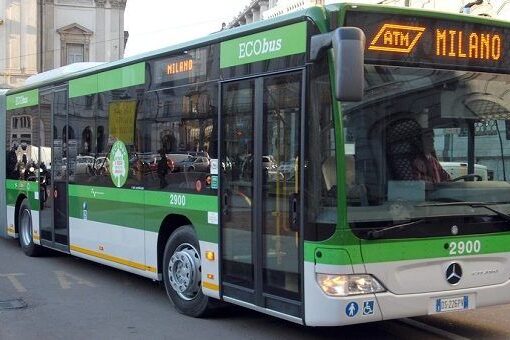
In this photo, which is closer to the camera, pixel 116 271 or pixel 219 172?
pixel 219 172

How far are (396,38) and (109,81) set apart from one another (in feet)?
14.7

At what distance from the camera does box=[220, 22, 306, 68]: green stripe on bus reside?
5508mm

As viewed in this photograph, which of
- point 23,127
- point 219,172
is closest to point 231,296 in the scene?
point 219,172

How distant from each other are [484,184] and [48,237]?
280 inches

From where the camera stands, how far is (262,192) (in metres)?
5.91

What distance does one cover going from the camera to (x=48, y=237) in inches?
417

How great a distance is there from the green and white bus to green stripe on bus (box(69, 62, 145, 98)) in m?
0.96

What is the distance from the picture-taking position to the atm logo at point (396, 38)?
17.4ft

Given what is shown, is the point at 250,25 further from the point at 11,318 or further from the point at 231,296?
the point at 11,318

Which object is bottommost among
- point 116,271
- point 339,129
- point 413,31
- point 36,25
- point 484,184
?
point 116,271

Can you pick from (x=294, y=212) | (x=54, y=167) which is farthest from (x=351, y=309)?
(x=54, y=167)

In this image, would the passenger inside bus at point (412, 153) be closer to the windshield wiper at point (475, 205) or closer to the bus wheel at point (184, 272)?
the windshield wiper at point (475, 205)

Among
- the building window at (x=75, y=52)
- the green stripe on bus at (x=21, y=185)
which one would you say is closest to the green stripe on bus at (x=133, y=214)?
the green stripe on bus at (x=21, y=185)

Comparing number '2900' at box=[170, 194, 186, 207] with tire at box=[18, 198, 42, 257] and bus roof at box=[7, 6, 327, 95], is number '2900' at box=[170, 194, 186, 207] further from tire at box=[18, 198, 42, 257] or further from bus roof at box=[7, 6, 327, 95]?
tire at box=[18, 198, 42, 257]
